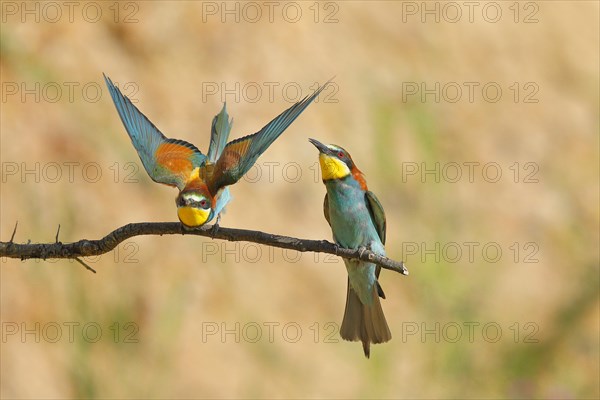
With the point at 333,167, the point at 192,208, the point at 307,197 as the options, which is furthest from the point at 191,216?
the point at 307,197

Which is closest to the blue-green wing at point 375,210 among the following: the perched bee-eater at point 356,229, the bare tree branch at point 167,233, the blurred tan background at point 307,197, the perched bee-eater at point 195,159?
the perched bee-eater at point 356,229

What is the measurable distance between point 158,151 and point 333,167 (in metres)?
0.59

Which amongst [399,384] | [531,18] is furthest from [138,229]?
[531,18]

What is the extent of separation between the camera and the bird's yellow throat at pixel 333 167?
2.47 meters

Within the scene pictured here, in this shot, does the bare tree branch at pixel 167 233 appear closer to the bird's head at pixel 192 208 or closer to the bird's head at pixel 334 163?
the bird's head at pixel 192 208

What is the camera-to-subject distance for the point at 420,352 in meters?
4.50

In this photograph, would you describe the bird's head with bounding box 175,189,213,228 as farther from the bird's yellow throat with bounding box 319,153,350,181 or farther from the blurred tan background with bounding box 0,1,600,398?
the blurred tan background with bounding box 0,1,600,398

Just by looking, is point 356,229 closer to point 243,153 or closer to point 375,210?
point 375,210

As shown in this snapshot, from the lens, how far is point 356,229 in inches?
97.0

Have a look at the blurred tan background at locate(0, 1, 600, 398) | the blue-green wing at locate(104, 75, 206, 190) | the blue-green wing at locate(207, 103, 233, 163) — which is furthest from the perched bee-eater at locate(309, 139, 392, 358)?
the blurred tan background at locate(0, 1, 600, 398)

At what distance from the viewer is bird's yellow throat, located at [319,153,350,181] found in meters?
2.47

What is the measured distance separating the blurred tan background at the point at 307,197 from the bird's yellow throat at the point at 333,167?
1700 millimetres

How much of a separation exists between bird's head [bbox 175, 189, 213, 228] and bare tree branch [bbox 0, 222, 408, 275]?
20 mm

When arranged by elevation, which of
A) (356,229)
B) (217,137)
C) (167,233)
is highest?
(217,137)
